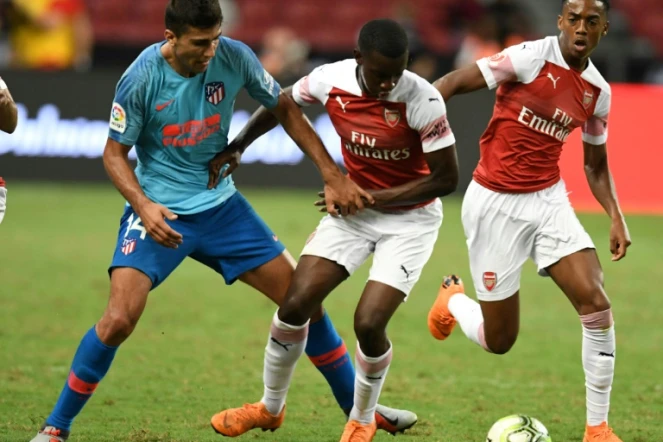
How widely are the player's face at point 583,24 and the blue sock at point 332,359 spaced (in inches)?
82.9

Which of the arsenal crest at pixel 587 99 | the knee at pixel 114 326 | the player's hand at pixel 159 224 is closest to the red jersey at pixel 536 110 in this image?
the arsenal crest at pixel 587 99

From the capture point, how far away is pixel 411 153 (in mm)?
6047

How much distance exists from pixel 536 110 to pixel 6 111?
294cm

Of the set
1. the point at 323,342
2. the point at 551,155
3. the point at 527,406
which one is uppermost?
the point at 551,155

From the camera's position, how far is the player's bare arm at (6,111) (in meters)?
5.61

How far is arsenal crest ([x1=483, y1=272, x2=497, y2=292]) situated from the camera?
6504mm

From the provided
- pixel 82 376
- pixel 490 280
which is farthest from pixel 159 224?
pixel 490 280

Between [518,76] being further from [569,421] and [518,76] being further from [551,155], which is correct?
[569,421]

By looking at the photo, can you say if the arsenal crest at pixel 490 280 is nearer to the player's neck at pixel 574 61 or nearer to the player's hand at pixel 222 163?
the player's neck at pixel 574 61

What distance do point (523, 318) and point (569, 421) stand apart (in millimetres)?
3015

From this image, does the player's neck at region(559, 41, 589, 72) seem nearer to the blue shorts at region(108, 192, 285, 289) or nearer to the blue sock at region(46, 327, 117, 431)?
the blue shorts at region(108, 192, 285, 289)

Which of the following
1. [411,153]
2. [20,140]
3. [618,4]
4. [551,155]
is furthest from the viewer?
[618,4]

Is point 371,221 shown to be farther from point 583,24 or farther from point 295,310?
point 583,24

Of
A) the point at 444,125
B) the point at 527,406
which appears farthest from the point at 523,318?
the point at 444,125
